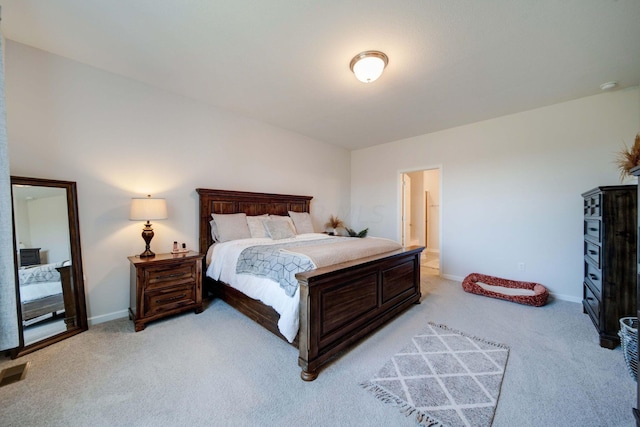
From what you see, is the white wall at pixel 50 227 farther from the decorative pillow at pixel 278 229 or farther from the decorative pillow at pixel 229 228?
the decorative pillow at pixel 278 229

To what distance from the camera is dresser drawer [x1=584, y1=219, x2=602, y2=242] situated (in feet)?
7.80

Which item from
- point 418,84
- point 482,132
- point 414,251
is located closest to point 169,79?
point 418,84

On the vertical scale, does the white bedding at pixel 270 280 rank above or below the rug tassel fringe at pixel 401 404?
above

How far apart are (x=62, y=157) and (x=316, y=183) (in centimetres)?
361

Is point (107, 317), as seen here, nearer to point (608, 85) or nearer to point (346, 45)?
point (346, 45)

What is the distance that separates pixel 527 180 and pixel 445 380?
10.7 ft

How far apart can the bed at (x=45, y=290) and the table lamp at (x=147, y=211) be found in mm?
639

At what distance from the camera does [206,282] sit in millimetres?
3330

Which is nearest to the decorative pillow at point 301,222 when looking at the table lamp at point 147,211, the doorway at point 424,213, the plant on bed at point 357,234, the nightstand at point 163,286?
the plant on bed at point 357,234

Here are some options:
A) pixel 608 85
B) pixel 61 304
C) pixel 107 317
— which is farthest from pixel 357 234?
pixel 61 304

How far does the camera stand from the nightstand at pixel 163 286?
245 cm

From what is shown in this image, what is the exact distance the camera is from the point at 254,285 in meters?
2.36

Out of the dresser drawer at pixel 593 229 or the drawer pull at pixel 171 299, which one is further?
the drawer pull at pixel 171 299

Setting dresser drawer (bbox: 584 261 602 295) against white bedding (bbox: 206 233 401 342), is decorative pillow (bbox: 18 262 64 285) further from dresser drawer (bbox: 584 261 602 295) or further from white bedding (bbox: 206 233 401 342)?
dresser drawer (bbox: 584 261 602 295)
